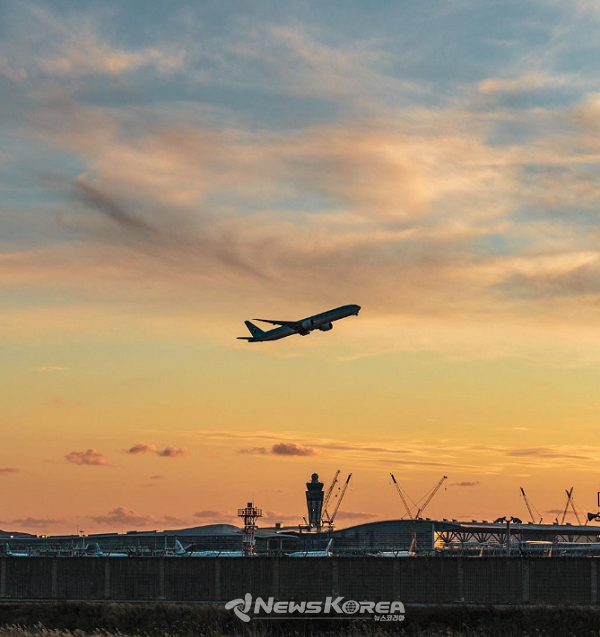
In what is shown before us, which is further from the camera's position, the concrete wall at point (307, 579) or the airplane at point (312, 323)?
the airplane at point (312, 323)

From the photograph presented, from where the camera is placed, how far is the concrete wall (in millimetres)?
140125

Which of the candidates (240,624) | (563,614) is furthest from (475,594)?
(240,624)

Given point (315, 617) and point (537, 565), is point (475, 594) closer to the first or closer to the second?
point (537, 565)

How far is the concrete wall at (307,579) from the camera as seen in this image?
140125mm

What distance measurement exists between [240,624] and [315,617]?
9363 millimetres
